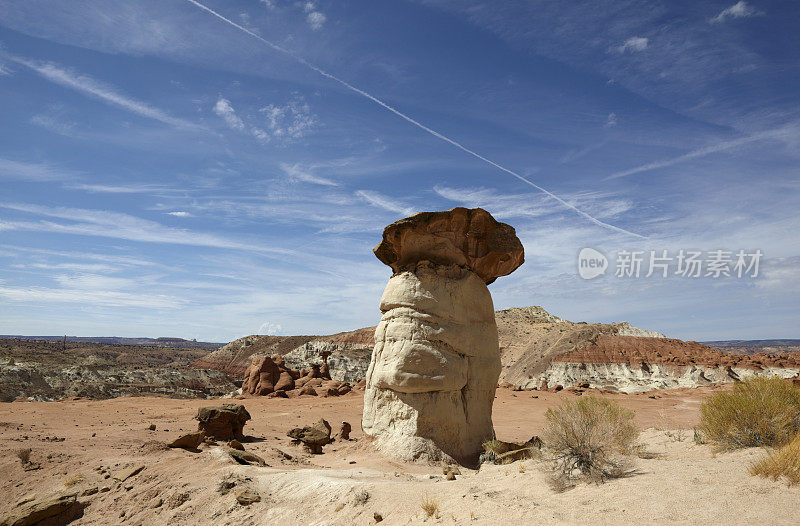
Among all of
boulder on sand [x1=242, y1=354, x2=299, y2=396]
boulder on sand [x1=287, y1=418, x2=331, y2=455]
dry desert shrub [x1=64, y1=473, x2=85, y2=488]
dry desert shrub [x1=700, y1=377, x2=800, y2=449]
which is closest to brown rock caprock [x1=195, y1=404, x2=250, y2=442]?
boulder on sand [x1=287, y1=418, x2=331, y2=455]

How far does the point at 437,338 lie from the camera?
31.0 ft

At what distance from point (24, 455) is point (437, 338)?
28.1ft

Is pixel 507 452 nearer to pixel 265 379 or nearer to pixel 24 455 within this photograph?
pixel 24 455

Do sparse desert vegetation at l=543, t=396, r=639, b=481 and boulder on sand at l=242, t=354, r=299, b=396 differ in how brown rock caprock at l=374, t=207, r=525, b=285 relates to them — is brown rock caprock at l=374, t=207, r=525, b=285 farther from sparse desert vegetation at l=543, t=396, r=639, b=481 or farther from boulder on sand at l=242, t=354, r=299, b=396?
boulder on sand at l=242, t=354, r=299, b=396

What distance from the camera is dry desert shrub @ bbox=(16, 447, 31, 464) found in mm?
9012

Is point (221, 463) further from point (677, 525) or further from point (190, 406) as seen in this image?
point (190, 406)

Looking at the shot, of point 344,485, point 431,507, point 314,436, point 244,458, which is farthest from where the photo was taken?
point 314,436

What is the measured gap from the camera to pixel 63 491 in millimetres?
8016

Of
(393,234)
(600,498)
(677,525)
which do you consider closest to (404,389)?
(393,234)

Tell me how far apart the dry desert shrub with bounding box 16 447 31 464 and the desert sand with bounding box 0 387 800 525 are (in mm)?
165

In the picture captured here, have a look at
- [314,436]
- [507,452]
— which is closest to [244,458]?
[314,436]

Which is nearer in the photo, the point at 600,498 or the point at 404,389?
the point at 600,498

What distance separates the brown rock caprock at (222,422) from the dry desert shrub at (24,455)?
3.27 metres

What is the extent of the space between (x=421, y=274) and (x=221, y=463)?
5256mm
